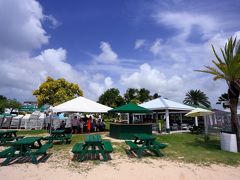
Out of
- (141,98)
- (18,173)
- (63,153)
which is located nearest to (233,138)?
(63,153)

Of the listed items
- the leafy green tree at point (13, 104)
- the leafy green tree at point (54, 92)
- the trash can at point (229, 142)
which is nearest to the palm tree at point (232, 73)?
the trash can at point (229, 142)

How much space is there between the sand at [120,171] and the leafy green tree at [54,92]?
91.8 ft

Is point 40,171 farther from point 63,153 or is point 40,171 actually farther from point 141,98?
point 141,98

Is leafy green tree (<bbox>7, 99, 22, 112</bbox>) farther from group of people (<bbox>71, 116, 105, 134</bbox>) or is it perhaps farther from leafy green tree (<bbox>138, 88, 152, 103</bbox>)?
leafy green tree (<bbox>138, 88, 152, 103</bbox>)

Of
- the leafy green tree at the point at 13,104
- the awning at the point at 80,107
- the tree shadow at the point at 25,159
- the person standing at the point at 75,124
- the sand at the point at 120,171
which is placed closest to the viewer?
the sand at the point at 120,171

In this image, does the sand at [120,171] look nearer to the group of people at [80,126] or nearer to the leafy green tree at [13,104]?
the group of people at [80,126]

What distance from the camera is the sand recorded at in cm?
531

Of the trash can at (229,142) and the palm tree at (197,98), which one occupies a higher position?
the palm tree at (197,98)

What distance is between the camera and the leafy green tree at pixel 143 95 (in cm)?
5566

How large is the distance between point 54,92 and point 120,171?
102 ft

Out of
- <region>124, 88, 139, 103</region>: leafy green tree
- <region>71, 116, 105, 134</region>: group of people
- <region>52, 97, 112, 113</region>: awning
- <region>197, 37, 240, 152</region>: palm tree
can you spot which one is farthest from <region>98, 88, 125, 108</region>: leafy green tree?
<region>197, 37, 240, 152</region>: palm tree

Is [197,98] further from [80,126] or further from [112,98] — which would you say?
[80,126]

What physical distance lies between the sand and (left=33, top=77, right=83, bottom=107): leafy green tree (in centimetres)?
2797

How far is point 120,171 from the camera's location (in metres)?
5.79
